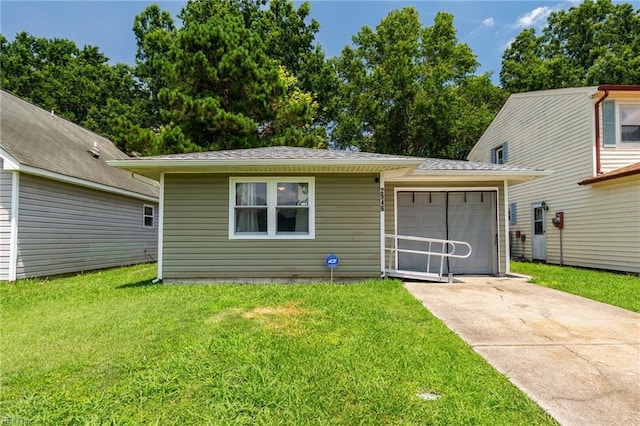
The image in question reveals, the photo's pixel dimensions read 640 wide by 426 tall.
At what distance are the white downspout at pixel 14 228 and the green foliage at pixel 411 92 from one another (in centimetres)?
1755

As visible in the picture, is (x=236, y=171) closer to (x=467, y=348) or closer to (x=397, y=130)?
(x=467, y=348)

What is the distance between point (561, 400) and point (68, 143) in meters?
13.4

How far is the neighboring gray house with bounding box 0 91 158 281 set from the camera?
25.5 feet

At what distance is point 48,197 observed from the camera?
28.4ft

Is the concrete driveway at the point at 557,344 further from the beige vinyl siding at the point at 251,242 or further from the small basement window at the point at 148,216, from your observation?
the small basement window at the point at 148,216

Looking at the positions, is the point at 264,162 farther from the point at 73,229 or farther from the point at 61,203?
the point at 73,229

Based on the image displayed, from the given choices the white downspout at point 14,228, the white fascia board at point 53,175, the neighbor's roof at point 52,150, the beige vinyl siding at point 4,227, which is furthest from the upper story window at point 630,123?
the beige vinyl siding at point 4,227

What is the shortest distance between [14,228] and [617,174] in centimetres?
1365

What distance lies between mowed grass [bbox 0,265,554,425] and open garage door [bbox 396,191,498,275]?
3689mm

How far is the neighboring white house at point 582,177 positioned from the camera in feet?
29.2

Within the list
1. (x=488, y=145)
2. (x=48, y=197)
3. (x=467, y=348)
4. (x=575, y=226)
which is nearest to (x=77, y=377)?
(x=467, y=348)

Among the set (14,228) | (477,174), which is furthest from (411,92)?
(14,228)

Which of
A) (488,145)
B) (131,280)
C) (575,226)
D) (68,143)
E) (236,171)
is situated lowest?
(131,280)

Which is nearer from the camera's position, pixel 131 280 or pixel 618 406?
pixel 618 406
